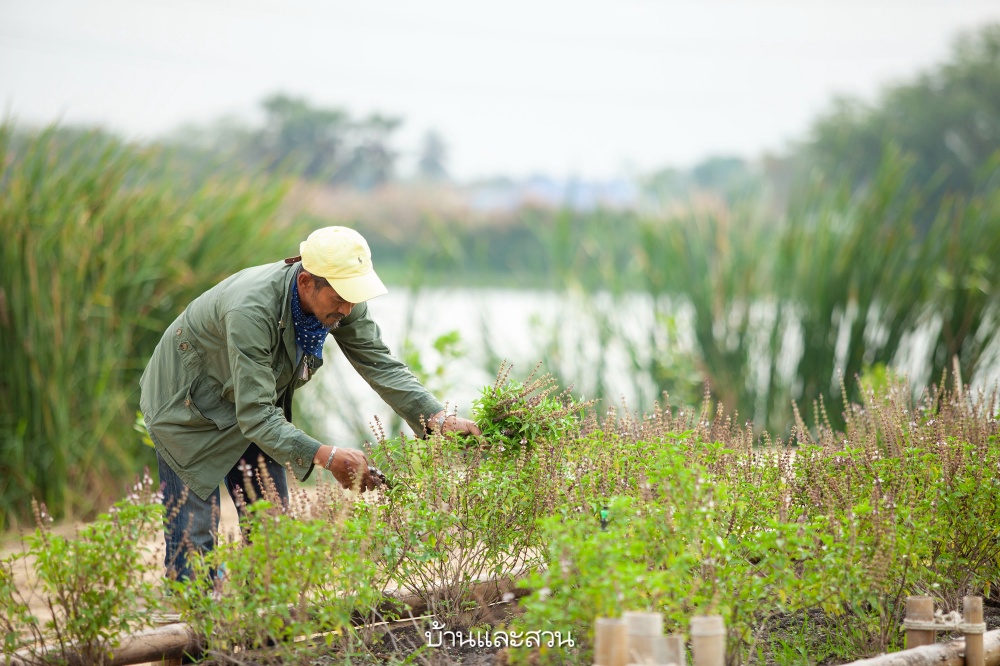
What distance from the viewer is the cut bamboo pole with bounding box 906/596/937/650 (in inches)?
103

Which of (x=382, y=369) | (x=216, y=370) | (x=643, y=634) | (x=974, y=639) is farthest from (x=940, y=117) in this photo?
(x=643, y=634)

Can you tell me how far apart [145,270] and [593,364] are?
3.11m

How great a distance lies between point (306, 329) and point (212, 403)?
41 cm

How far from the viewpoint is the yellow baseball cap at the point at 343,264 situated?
3.01m

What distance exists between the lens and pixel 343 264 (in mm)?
3014

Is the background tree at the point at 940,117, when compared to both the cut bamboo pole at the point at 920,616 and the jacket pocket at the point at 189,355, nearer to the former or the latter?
the cut bamboo pole at the point at 920,616

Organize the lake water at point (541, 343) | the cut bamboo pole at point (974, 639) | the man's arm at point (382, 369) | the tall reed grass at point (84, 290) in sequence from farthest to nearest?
the lake water at point (541, 343), the tall reed grass at point (84, 290), the man's arm at point (382, 369), the cut bamboo pole at point (974, 639)

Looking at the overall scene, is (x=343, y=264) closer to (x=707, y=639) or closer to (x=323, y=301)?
(x=323, y=301)

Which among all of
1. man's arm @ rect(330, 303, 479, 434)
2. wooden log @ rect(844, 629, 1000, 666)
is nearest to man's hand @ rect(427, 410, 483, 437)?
man's arm @ rect(330, 303, 479, 434)

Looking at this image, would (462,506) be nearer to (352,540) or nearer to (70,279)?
(352,540)

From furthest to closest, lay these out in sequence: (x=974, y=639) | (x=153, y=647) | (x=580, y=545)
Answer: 1. (x=153, y=647)
2. (x=974, y=639)
3. (x=580, y=545)

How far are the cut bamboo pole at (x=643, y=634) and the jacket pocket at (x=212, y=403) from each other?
1.68 metres

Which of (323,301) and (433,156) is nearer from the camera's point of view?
(323,301)

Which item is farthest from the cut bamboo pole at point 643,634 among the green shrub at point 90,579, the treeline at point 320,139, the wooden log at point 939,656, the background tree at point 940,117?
the background tree at point 940,117
